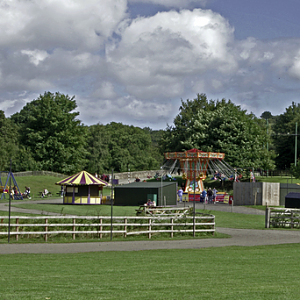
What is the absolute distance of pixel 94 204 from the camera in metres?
41.3

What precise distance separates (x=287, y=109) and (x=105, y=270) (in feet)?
324

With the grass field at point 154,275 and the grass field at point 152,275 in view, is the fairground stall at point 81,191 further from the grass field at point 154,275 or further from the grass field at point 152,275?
the grass field at point 152,275

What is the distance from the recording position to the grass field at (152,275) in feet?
26.4

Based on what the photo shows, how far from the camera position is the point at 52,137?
7588 cm

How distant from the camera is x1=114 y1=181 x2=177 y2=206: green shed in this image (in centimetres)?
4094

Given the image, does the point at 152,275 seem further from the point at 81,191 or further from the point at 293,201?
the point at 81,191

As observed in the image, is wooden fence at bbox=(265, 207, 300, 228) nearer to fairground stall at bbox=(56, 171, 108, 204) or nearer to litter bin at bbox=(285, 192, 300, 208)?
litter bin at bbox=(285, 192, 300, 208)

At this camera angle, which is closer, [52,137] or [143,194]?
[143,194]

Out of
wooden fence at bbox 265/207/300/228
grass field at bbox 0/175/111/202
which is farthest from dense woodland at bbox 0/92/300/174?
wooden fence at bbox 265/207/300/228

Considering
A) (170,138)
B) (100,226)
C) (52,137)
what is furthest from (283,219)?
(52,137)

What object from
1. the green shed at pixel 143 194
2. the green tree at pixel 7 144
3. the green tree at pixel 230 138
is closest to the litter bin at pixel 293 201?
the green shed at pixel 143 194

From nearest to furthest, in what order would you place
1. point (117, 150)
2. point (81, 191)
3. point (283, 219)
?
point (283, 219) → point (81, 191) → point (117, 150)

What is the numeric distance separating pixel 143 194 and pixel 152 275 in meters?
30.7

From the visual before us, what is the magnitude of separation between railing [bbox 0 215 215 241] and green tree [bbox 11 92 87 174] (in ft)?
181
